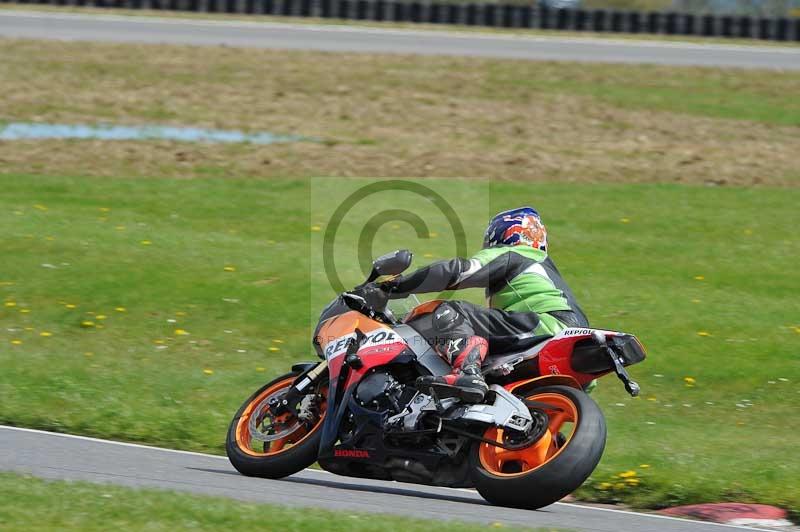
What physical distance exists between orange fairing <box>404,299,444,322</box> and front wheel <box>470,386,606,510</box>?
890 millimetres

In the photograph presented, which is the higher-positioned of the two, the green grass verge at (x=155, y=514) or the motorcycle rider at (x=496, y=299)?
the motorcycle rider at (x=496, y=299)

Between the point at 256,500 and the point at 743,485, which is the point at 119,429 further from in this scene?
the point at 743,485

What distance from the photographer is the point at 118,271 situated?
1462cm

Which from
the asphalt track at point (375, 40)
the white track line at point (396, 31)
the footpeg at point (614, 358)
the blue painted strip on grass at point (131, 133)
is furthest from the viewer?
the white track line at point (396, 31)

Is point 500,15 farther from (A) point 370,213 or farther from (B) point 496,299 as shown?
(B) point 496,299

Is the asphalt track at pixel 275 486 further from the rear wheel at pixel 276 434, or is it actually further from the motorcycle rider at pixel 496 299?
the motorcycle rider at pixel 496 299

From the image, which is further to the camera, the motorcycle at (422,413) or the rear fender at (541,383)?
the rear fender at (541,383)

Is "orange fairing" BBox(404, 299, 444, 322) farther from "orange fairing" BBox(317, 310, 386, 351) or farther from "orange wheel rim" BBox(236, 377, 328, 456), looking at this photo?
"orange wheel rim" BBox(236, 377, 328, 456)

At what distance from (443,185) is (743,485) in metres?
11.6

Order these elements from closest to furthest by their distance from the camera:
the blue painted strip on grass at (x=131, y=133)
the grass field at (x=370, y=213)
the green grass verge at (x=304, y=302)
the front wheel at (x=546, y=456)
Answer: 1. the front wheel at (x=546, y=456)
2. the green grass verge at (x=304, y=302)
3. the grass field at (x=370, y=213)
4. the blue painted strip on grass at (x=131, y=133)

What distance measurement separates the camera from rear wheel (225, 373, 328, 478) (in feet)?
26.3

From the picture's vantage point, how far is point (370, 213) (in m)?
18.6

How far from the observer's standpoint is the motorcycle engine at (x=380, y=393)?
25.6 feet
